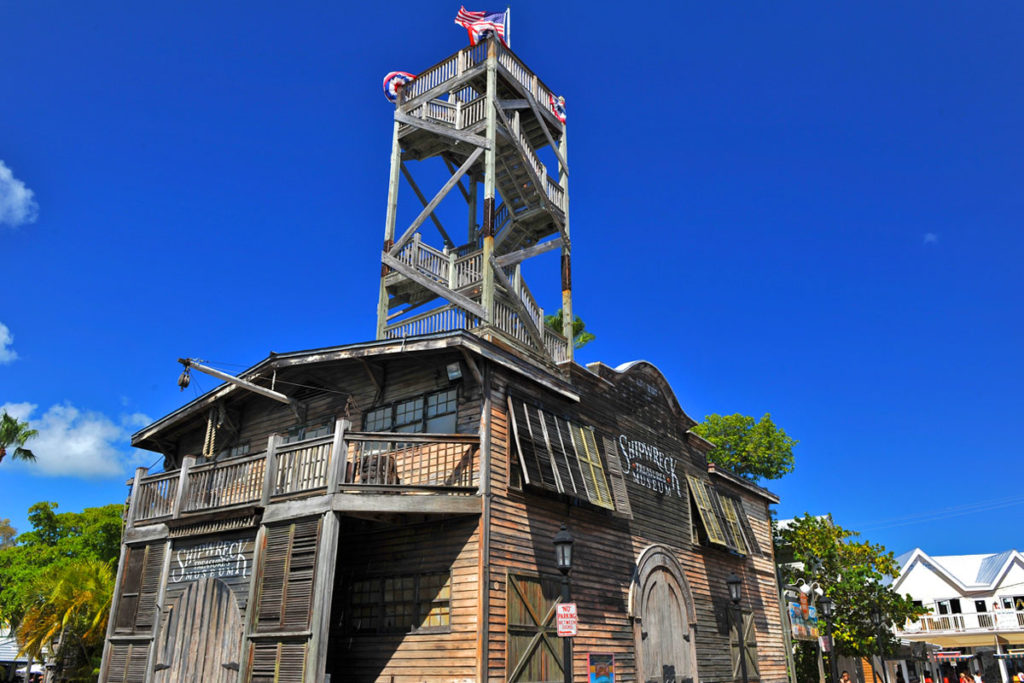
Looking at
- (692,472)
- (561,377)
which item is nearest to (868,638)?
(692,472)

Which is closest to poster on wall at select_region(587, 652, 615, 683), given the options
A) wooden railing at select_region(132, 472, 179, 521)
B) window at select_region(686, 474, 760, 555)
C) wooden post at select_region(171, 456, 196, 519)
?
window at select_region(686, 474, 760, 555)

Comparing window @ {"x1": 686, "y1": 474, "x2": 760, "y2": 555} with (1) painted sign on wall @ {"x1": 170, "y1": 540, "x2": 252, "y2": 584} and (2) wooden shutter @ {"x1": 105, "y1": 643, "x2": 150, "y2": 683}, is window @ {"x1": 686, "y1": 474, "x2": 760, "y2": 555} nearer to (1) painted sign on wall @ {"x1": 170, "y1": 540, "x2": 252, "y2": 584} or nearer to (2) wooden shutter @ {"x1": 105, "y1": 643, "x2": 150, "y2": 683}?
(1) painted sign on wall @ {"x1": 170, "y1": 540, "x2": 252, "y2": 584}

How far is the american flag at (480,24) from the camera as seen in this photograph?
23.0 meters

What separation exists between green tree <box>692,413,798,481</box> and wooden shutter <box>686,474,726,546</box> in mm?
18744

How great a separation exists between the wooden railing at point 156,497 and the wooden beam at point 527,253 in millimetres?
10028

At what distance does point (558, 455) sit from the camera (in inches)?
629

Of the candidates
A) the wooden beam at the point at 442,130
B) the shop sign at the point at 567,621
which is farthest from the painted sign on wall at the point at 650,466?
the wooden beam at the point at 442,130

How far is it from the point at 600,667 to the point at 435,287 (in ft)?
33.3

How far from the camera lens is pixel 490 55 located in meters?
22.1

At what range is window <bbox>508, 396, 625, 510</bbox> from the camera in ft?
49.4

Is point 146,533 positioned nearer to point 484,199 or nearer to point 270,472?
point 270,472

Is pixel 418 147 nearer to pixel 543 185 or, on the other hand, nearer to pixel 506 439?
pixel 543 185

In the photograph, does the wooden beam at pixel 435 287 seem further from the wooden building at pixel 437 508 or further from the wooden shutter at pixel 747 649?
the wooden shutter at pixel 747 649

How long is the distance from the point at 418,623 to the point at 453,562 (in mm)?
1300
